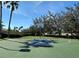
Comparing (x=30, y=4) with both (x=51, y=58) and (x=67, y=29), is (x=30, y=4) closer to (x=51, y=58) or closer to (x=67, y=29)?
(x=51, y=58)

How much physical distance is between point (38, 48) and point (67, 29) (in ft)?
27.4

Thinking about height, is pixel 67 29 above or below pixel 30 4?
below

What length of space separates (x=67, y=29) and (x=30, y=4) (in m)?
8.34

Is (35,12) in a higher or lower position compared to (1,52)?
higher

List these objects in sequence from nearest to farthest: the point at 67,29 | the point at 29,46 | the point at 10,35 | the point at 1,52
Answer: the point at 1,52, the point at 29,46, the point at 10,35, the point at 67,29

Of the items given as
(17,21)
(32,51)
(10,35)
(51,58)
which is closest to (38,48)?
(32,51)

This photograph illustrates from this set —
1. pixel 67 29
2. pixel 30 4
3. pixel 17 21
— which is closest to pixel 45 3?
pixel 30 4

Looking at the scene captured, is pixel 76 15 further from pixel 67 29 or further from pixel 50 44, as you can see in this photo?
pixel 50 44

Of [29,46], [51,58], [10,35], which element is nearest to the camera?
[51,58]

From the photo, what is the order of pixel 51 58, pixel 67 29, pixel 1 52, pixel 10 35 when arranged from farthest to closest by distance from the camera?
pixel 67 29 → pixel 10 35 → pixel 1 52 → pixel 51 58

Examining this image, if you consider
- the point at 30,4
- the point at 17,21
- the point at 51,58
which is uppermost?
the point at 30,4

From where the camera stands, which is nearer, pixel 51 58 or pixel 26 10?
pixel 51 58

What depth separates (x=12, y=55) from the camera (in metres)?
8.59

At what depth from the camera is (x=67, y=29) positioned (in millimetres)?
17266
